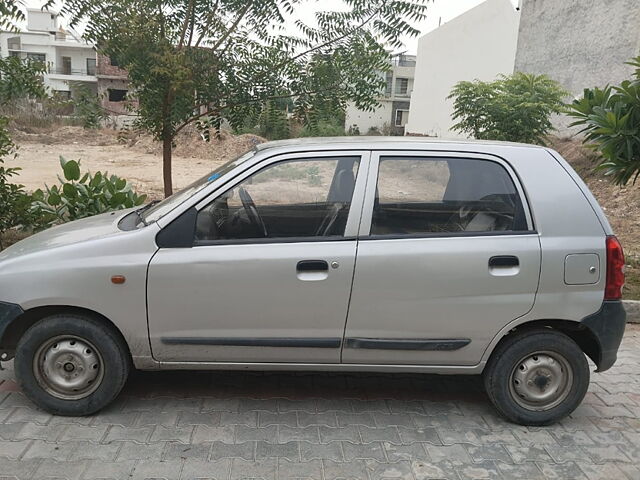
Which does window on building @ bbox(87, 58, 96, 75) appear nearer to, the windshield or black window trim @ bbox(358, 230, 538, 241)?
the windshield

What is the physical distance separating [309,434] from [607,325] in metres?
1.91

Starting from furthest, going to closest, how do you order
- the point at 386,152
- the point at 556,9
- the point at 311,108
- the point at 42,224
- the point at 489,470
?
1. the point at 556,9
2. the point at 311,108
3. the point at 42,224
4. the point at 386,152
5. the point at 489,470

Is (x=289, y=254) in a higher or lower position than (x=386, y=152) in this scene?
lower

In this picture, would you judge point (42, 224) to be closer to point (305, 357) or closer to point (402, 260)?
point (305, 357)

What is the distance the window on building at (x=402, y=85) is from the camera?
54.5 m

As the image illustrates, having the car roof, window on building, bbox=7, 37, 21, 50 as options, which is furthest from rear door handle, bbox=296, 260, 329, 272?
window on building, bbox=7, 37, 21, 50

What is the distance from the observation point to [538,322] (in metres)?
3.59

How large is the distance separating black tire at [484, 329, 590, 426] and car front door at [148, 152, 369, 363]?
103 centimetres

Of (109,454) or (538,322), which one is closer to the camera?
(109,454)

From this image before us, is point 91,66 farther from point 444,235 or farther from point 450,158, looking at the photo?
point 444,235

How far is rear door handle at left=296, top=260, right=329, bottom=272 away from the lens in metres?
3.40

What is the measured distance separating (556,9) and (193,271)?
814 inches

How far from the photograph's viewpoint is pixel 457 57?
32.1 metres

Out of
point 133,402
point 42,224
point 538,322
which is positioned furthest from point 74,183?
point 538,322
